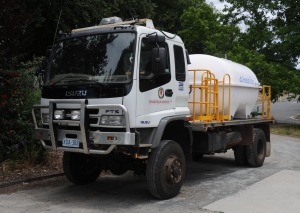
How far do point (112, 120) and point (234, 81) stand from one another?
14.3ft

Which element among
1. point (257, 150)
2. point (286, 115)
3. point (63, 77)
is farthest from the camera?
point (286, 115)

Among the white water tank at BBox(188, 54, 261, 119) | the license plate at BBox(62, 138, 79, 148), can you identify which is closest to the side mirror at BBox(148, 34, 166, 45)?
the license plate at BBox(62, 138, 79, 148)

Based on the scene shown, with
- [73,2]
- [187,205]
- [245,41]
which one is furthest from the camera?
[245,41]

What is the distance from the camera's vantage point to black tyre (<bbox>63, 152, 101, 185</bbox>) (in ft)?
25.8

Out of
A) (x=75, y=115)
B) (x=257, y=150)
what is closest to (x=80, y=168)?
(x=75, y=115)

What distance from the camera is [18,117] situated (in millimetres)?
9227

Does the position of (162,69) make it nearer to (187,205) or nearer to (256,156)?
(187,205)

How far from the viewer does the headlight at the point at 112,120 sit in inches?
244

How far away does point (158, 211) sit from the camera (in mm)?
6293

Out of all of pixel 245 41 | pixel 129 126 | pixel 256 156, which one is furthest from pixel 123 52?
pixel 245 41

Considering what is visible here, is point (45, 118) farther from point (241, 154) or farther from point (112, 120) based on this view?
point (241, 154)

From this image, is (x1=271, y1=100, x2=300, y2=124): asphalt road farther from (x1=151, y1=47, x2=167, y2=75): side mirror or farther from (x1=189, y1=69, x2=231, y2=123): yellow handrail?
(x1=151, y1=47, x2=167, y2=75): side mirror

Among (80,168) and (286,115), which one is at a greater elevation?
(286,115)

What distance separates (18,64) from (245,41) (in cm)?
1827
